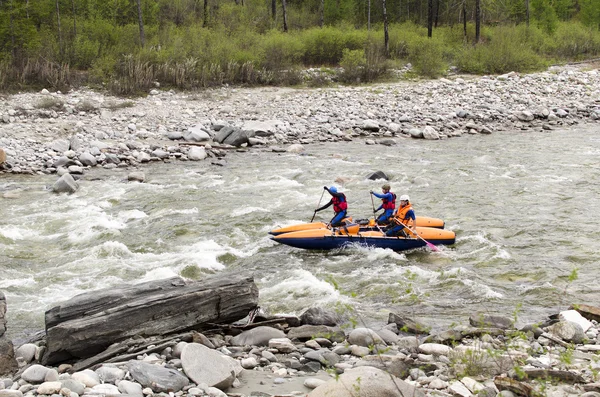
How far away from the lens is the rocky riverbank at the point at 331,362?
4.65 metres

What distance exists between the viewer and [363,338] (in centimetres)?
620

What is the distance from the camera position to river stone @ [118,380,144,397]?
15.5 ft

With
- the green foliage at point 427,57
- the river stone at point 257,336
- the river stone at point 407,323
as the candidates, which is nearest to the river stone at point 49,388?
the river stone at point 257,336

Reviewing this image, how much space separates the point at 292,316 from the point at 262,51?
21078 mm

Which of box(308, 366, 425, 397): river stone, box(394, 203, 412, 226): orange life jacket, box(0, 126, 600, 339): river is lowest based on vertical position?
box(0, 126, 600, 339): river

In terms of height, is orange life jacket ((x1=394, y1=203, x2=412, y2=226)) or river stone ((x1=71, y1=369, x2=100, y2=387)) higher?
river stone ((x1=71, y1=369, x2=100, y2=387))

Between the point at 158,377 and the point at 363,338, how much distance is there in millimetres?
2096

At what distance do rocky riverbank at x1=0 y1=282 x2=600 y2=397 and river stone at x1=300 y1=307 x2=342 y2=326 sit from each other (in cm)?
1

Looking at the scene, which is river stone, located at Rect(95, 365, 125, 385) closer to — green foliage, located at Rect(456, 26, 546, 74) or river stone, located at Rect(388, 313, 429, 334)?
river stone, located at Rect(388, 313, 429, 334)

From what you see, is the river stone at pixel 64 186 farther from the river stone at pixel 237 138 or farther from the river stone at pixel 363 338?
the river stone at pixel 363 338

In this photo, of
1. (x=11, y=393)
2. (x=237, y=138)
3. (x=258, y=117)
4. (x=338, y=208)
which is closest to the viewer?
(x=11, y=393)

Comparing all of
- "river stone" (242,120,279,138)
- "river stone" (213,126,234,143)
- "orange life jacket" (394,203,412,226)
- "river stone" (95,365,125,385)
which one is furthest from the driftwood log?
"river stone" (242,120,279,138)

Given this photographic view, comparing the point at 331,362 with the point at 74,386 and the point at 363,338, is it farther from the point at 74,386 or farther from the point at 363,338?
the point at 74,386

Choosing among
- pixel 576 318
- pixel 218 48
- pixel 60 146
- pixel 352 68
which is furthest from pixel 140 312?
pixel 352 68
